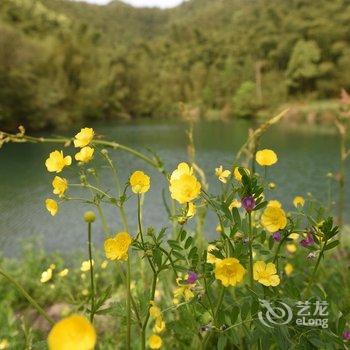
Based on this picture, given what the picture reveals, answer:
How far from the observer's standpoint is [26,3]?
100 ft

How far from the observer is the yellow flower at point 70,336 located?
0.35 metres

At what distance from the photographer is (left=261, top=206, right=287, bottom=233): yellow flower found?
71cm

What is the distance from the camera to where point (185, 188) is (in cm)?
68

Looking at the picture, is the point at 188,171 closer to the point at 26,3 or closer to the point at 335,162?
the point at 335,162

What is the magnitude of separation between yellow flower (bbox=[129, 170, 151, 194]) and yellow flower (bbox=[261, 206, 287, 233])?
0.22 meters

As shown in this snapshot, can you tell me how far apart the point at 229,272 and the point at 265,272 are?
0.44ft

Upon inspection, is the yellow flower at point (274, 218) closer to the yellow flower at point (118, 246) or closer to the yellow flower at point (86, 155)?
the yellow flower at point (118, 246)

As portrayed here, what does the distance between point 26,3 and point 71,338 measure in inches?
1361

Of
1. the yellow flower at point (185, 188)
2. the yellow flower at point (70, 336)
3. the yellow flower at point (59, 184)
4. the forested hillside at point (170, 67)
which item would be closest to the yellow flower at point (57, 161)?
the yellow flower at point (59, 184)

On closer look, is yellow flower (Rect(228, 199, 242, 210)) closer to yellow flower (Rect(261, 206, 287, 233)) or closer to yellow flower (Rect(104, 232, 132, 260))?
yellow flower (Rect(261, 206, 287, 233))

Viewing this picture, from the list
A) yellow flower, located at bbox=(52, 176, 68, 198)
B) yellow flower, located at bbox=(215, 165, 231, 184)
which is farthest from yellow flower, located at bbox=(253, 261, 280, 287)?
yellow flower, located at bbox=(52, 176, 68, 198)

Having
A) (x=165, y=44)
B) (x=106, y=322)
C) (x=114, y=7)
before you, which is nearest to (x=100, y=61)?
(x=165, y=44)

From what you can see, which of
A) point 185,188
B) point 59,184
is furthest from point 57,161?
point 185,188

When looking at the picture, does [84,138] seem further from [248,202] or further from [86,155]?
[248,202]
